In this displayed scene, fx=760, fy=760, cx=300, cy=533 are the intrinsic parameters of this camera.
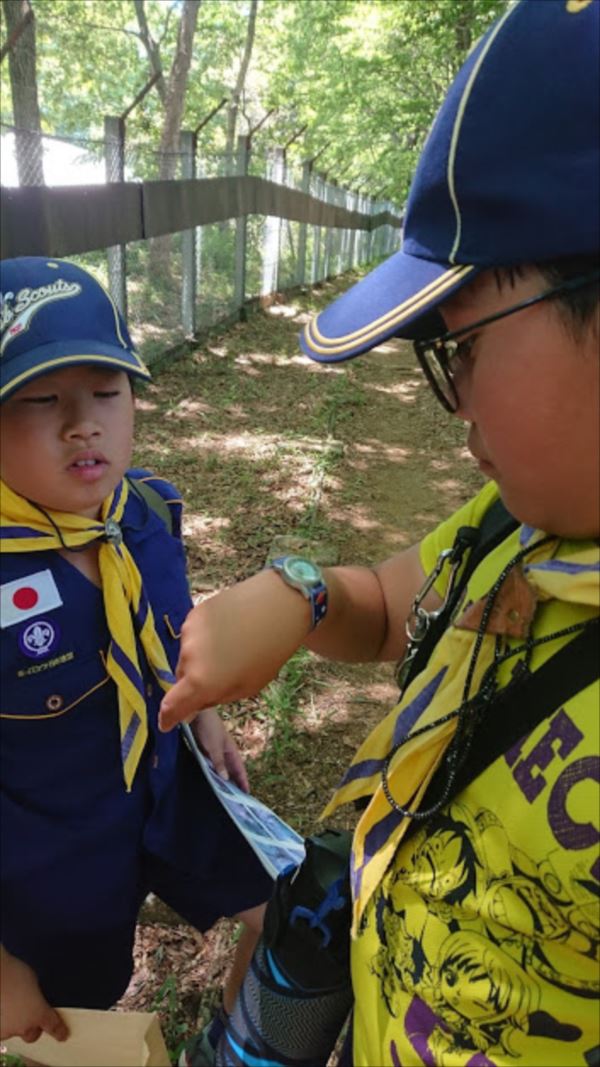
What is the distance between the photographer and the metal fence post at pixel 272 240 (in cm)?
1091

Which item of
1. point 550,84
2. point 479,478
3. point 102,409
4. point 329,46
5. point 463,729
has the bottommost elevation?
point 479,478

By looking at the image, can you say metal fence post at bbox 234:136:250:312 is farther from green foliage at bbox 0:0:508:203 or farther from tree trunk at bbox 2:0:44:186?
green foliage at bbox 0:0:508:203

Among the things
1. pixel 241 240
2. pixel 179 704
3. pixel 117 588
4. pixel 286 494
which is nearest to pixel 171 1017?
pixel 117 588

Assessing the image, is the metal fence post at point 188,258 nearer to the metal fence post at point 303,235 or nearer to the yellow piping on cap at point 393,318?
the metal fence post at point 303,235

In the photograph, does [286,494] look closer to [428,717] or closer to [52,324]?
[52,324]

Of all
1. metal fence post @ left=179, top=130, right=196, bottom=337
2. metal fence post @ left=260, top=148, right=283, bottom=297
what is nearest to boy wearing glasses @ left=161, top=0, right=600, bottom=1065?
metal fence post @ left=179, top=130, right=196, bottom=337

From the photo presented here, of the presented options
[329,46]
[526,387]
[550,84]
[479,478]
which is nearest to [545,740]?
[526,387]

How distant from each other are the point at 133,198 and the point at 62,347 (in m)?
5.16

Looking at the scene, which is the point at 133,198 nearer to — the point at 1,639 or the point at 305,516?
the point at 305,516

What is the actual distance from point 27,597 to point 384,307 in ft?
2.79

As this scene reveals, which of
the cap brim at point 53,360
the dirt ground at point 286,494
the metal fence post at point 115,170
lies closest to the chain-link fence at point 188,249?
the metal fence post at point 115,170

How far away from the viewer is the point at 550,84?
679 millimetres

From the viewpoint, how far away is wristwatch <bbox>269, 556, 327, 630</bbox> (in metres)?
1.10

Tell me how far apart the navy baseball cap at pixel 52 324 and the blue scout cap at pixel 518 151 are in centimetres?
73
